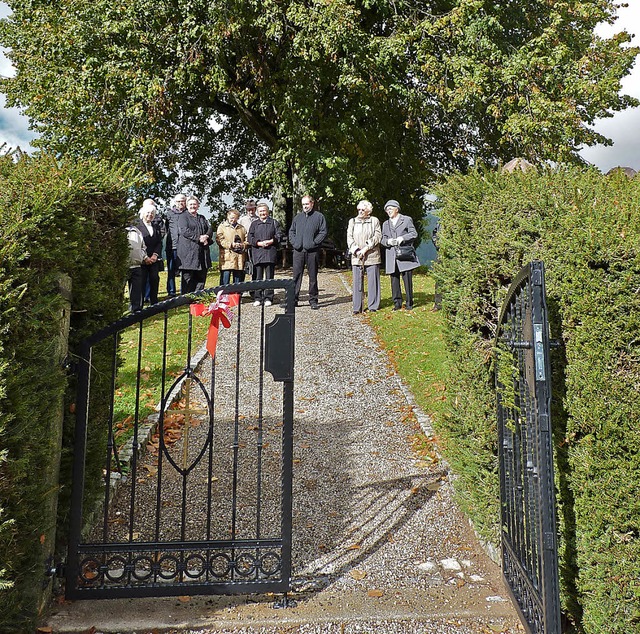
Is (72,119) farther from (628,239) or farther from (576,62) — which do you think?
(628,239)

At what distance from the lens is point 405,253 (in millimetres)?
12047

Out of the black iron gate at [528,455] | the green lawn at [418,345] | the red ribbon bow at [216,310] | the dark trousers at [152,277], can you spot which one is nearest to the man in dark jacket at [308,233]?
the green lawn at [418,345]

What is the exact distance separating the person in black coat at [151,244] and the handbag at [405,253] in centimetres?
462

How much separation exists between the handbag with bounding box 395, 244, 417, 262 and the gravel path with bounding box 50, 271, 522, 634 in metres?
5.03

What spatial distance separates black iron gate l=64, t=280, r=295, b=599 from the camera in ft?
12.3

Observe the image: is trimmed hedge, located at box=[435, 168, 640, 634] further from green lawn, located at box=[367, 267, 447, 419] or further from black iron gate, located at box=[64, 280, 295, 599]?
green lawn, located at box=[367, 267, 447, 419]

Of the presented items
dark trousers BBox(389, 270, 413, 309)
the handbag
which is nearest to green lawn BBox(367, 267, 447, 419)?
dark trousers BBox(389, 270, 413, 309)

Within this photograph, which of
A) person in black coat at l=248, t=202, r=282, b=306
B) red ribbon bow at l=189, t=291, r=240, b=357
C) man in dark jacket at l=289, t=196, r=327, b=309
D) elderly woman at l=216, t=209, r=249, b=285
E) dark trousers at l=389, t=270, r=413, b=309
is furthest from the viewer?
elderly woman at l=216, t=209, r=249, b=285

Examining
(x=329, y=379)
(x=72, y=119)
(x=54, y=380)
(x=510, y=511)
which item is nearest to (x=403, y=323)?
(x=329, y=379)

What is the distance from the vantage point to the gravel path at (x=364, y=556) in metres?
3.57

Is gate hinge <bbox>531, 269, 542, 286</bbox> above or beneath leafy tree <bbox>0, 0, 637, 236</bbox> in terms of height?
beneath

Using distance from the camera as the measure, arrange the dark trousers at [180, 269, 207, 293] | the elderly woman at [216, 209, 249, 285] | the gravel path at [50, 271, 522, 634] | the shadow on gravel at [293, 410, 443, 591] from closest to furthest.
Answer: the gravel path at [50, 271, 522, 634], the shadow on gravel at [293, 410, 443, 591], the dark trousers at [180, 269, 207, 293], the elderly woman at [216, 209, 249, 285]

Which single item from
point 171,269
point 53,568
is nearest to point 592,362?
point 53,568

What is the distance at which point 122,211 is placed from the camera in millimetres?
4141
